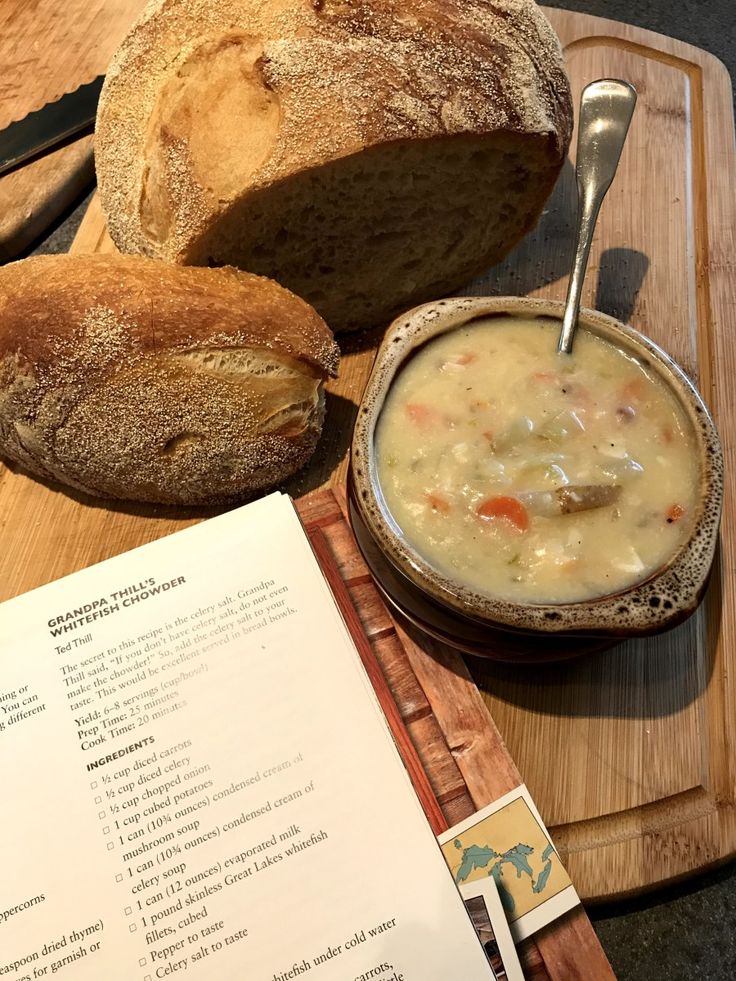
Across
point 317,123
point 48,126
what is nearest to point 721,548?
point 317,123

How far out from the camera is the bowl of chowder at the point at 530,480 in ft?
2.70

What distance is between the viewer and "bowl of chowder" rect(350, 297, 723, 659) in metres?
0.82

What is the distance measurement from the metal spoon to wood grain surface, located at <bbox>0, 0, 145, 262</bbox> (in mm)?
1046

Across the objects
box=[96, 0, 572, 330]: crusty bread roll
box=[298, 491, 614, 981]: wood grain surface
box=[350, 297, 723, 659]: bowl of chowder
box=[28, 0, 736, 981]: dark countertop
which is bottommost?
box=[28, 0, 736, 981]: dark countertop

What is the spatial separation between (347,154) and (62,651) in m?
0.77

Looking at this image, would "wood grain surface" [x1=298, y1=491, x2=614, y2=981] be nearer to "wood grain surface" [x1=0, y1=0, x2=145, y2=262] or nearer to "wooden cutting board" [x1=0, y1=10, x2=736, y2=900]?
"wooden cutting board" [x1=0, y1=10, x2=736, y2=900]

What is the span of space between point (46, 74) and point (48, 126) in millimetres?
255

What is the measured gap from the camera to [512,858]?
2.78ft

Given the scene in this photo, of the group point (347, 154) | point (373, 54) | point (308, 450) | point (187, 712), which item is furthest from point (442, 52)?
point (187, 712)

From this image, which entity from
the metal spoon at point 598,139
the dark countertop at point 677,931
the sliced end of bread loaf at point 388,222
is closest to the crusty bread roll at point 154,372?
the sliced end of bread loaf at point 388,222

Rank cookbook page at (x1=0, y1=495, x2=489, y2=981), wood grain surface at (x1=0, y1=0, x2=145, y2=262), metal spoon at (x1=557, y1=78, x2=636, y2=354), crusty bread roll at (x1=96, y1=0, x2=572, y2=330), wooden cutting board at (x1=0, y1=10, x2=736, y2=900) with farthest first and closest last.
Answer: wood grain surface at (x1=0, y1=0, x2=145, y2=262) < metal spoon at (x1=557, y1=78, x2=636, y2=354) < crusty bread roll at (x1=96, y1=0, x2=572, y2=330) < wooden cutting board at (x1=0, y1=10, x2=736, y2=900) < cookbook page at (x1=0, y1=495, x2=489, y2=981)

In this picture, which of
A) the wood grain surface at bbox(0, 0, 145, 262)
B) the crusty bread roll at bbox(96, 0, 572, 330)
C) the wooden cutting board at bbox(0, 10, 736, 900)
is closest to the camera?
the wooden cutting board at bbox(0, 10, 736, 900)

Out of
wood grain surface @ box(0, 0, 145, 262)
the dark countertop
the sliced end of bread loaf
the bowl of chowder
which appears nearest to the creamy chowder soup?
the bowl of chowder

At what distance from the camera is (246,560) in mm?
978
